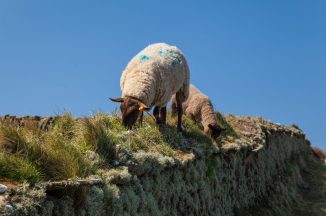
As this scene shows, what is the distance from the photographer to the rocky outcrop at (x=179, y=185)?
16.4ft

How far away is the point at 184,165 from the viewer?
30.2 ft

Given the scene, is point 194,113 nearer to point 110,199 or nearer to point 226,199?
point 226,199

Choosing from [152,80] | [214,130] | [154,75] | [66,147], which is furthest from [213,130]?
[66,147]

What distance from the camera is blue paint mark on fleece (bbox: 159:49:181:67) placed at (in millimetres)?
11833

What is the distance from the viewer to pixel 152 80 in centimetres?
1088

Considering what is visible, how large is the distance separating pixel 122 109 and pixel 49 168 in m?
4.98

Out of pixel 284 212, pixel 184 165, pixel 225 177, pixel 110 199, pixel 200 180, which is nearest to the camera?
pixel 110 199

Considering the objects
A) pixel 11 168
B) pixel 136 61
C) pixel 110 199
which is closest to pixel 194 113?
pixel 136 61

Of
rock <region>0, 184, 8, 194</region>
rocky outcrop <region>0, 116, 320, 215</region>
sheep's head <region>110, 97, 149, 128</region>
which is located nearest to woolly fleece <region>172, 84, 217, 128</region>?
rocky outcrop <region>0, 116, 320, 215</region>

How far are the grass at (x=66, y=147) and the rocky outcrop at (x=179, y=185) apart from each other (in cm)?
23

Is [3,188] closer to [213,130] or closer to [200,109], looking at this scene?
[213,130]

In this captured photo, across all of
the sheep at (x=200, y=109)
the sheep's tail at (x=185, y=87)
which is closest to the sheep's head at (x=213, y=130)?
the sheep at (x=200, y=109)

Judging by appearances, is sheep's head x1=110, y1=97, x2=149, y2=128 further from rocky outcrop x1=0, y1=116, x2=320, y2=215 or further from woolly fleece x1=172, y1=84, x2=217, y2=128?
woolly fleece x1=172, y1=84, x2=217, y2=128

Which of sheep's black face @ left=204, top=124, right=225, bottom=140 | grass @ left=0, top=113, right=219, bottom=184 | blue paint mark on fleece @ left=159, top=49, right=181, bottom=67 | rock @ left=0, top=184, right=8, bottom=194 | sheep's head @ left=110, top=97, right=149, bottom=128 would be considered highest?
blue paint mark on fleece @ left=159, top=49, right=181, bottom=67
